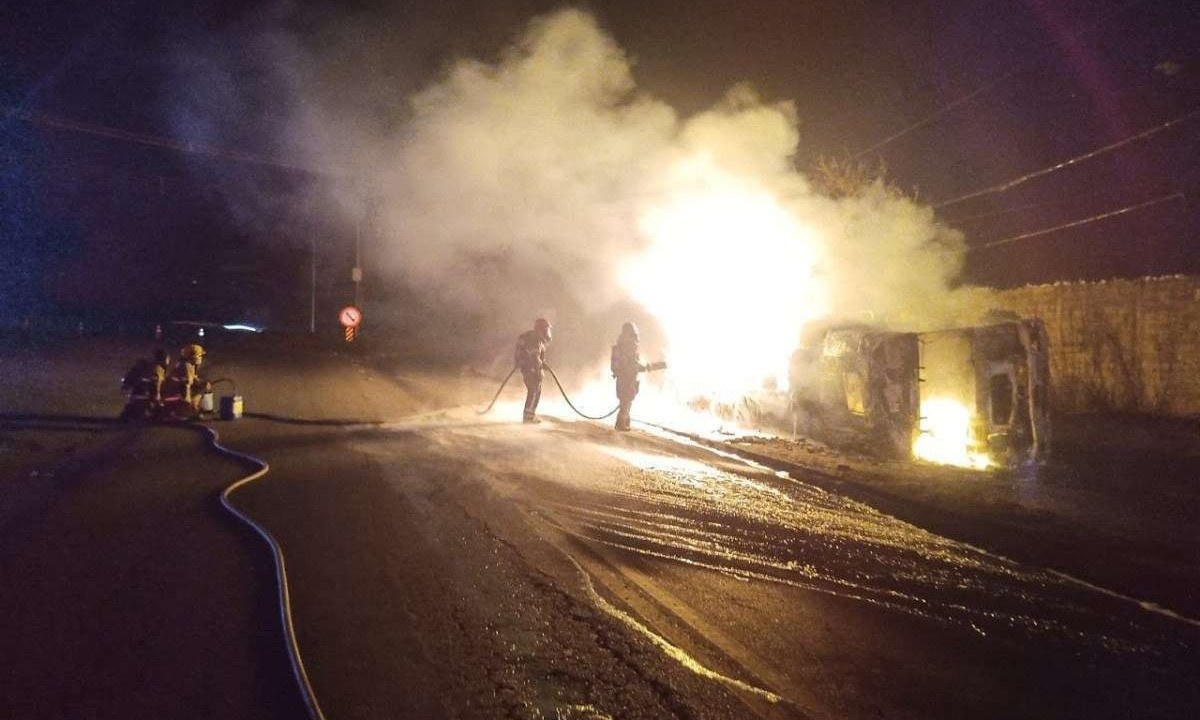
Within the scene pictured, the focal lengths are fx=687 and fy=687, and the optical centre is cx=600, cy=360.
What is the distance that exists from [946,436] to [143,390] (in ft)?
40.1

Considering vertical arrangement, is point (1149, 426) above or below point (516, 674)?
above

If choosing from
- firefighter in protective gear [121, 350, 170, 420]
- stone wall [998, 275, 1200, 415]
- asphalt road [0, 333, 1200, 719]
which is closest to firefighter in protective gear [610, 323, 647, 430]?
asphalt road [0, 333, 1200, 719]

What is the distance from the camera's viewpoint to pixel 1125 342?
11.7 m

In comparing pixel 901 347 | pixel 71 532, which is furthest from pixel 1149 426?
pixel 71 532

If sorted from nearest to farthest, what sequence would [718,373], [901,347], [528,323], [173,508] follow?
[173,508] → [901,347] → [718,373] → [528,323]

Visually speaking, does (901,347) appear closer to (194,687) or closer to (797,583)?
(797,583)

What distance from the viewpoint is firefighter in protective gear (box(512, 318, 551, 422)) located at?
37.8 ft

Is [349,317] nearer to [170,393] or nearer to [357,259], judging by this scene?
[357,259]

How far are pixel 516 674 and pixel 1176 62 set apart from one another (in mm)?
14082

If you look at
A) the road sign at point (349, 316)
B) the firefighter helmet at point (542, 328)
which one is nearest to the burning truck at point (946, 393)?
the firefighter helmet at point (542, 328)

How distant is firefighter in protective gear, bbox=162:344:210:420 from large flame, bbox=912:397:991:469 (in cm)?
1133

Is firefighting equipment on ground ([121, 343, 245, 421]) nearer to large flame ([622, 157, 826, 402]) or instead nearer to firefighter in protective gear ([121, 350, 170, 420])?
firefighter in protective gear ([121, 350, 170, 420])

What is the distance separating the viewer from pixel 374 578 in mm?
3916

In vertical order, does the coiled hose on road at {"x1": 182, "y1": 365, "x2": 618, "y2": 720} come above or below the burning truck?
below
